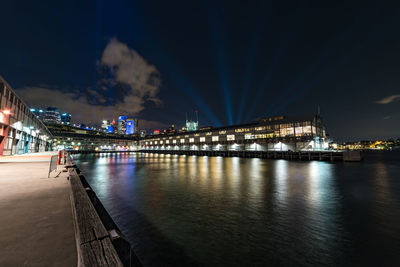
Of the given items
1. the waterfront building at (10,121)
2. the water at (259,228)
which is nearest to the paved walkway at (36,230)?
the water at (259,228)

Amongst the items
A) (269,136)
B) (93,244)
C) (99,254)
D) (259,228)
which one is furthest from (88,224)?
(269,136)

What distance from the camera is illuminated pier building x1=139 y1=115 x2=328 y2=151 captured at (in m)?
75.6

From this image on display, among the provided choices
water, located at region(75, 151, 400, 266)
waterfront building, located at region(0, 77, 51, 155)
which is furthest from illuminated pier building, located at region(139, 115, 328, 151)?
waterfront building, located at region(0, 77, 51, 155)

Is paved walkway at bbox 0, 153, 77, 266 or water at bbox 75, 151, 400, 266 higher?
paved walkway at bbox 0, 153, 77, 266

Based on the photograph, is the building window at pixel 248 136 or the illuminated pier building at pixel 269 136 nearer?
→ the illuminated pier building at pixel 269 136

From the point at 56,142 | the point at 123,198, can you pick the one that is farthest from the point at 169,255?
the point at 56,142

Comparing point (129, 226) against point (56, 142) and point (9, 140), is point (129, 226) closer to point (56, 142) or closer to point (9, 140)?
point (9, 140)

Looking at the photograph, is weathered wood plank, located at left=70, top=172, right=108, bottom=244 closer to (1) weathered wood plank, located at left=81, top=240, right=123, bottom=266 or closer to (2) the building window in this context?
(1) weathered wood plank, located at left=81, top=240, right=123, bottom=266

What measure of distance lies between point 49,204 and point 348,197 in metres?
18.3

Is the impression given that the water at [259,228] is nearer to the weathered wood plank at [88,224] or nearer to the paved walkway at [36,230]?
the paved walkway at [36,230]

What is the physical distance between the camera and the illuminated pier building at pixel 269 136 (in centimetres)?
7562

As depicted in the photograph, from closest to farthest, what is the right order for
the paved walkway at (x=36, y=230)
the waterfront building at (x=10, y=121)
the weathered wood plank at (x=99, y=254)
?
the weathered wood plank at (x=99, y=254) < the paved walkway at (x=36, y=230) < the waterfront building at (x=10, y=121)

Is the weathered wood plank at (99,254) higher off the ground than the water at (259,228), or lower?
higher

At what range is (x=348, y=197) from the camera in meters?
13.8
